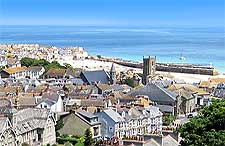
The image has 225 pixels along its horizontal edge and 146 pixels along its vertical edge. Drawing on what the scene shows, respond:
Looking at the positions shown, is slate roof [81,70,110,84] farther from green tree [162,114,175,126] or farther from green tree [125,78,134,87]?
green tree [162,114,175,126]

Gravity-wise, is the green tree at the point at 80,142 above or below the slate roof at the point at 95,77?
above

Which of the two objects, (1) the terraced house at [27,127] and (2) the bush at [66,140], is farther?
(2) the bush at [66,140]

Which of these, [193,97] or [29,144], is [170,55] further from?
[29,144]

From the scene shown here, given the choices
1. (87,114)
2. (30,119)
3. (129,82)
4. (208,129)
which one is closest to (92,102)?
(87,114)

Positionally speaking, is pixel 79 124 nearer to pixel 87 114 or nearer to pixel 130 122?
pixel 87 114

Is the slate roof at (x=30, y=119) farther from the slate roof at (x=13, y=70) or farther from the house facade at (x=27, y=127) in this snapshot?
the slate roof at (x=13, y=70)

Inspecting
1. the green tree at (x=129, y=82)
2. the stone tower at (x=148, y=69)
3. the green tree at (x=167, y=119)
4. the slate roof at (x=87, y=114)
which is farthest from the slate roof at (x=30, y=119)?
the stone tower at (x=148, y=69)

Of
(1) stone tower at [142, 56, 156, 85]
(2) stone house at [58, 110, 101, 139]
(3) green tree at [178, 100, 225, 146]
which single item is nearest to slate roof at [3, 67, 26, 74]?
(1) stone tower at [142, 56, 156, 85]

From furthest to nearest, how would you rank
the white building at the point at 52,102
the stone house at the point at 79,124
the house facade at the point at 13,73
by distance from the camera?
1. the house facade at the point at 13,73
2. the white building at the point at 52,102
3. the stone house at the point at 79,124
